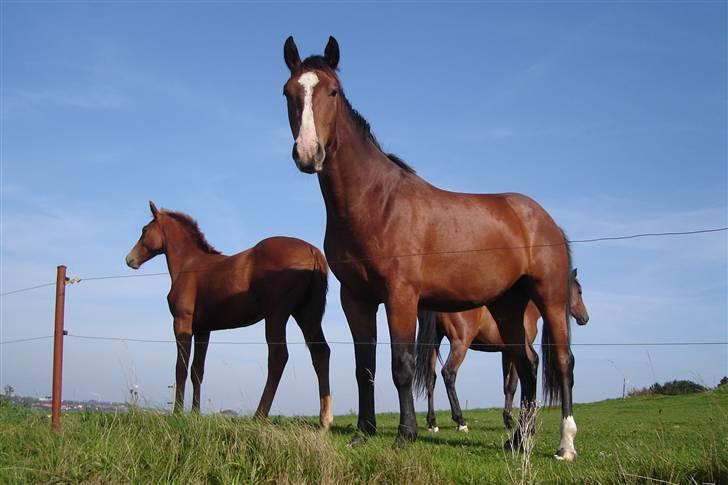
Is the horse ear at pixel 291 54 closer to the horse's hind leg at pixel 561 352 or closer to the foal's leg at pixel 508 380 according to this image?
the horse's hind leg at pixel 561 352

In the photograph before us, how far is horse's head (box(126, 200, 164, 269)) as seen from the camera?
11305 millimetres

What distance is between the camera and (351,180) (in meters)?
7.09

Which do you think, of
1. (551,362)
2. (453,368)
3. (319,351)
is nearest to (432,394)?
(453,368)

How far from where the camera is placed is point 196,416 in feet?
22.2

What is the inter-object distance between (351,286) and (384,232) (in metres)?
0.61

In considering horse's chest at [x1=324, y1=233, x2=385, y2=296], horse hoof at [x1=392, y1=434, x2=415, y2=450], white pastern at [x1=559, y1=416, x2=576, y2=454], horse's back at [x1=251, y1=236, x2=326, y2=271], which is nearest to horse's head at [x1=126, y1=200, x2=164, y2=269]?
horse's back at [x1=251, y1=236, x2=326, y2=271]

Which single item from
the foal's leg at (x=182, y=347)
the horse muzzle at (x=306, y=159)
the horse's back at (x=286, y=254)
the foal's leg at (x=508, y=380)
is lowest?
the foal's leg at (x=508, y=380)

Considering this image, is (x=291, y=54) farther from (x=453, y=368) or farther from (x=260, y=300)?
(x=453, y=368)

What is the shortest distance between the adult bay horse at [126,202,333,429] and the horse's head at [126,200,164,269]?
2.52ft

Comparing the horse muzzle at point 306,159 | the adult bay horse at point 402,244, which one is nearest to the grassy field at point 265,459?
the adult bay horse at point 402,244

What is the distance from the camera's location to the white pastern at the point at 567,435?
22.4ft

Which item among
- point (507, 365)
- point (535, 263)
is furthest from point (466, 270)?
point (507, 365)

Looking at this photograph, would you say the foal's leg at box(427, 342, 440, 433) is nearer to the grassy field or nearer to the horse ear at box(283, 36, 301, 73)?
the grassy field

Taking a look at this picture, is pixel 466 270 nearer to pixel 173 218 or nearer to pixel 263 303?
pixel 263 303
